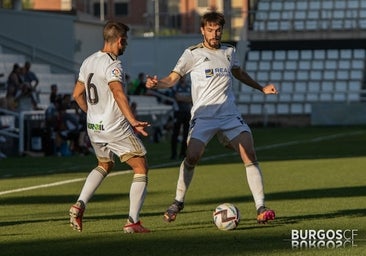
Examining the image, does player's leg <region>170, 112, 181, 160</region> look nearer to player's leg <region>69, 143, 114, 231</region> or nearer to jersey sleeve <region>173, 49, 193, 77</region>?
jersey sleeve <region>173, 49, 193, 77</region>

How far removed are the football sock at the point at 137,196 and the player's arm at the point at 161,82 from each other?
890mm

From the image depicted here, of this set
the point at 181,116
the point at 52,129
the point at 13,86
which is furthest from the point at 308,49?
the point at 181,116

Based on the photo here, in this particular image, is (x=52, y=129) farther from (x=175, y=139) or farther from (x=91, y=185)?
(x=91, y=185)

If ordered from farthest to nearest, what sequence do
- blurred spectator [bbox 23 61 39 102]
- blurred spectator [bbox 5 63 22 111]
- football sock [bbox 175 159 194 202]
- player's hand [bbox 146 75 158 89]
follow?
blurred spectator [bbox 23 61 39 102]
blurred spectator [bbox 5 63 22 111]
football sock [bbox 175 159 194 202]
player's hand [bbox 146 75 158 89]

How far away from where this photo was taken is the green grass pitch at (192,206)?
10164 millimetres

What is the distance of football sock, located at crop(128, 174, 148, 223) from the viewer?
Answer: 11289 mm

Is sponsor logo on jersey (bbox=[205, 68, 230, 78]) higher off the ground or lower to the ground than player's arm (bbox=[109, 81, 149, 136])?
higher

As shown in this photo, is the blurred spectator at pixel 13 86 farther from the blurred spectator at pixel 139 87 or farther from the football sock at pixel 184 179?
the football sock at pixel 184 179

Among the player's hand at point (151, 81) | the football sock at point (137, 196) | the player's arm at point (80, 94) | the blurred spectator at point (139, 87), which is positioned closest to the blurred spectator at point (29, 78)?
the blurred spectator at point (139, 87)

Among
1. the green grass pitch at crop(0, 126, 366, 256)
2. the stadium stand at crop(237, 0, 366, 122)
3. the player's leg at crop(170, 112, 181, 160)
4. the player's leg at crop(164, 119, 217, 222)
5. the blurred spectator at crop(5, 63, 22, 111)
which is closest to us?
the green grass pitch at crop(0, 126, 366, 256)

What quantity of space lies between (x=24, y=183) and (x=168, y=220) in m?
7.12

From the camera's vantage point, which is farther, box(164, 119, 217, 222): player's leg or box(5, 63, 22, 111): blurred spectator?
box(5, 63, 22, 111): blurred spectator

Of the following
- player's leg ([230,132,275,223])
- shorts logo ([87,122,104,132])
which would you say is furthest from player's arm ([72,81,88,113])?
player's leg ([230,132,275,223])

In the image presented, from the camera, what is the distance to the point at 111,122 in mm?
11516
